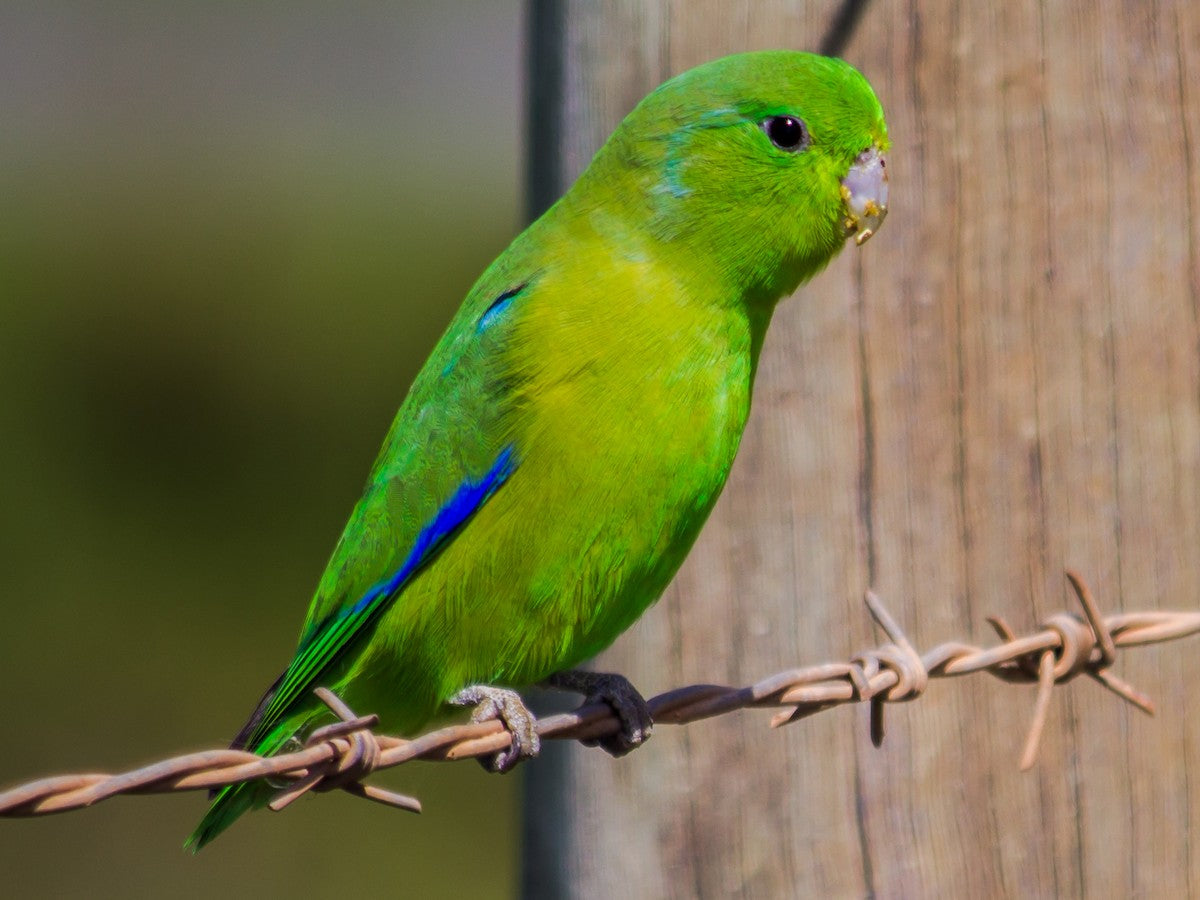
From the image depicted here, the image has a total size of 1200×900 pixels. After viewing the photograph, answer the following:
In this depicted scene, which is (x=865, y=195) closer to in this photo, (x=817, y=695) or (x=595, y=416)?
(x=595, y=416)

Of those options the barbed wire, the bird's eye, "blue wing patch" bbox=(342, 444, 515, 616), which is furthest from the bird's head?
the barbed wire

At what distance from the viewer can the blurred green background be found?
7281mm

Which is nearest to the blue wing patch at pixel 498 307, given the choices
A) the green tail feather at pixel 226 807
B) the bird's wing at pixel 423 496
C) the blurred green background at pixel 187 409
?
the bird's wing at pixel 423 496

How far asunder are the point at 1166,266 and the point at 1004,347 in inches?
14.7

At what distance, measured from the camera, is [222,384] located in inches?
313

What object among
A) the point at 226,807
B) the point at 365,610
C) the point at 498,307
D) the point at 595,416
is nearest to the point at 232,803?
the point at 226,807

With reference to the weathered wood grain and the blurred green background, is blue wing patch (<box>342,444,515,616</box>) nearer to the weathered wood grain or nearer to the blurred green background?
the weathered wood grain

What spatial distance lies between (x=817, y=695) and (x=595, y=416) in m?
0.79

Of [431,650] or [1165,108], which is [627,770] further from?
[1165,108]

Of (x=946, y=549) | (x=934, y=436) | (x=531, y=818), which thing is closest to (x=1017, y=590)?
(x=946, y=549)

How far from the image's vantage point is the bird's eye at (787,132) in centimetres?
313

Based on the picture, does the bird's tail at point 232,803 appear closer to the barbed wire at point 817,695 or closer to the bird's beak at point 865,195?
the barbed wire at point 817,695

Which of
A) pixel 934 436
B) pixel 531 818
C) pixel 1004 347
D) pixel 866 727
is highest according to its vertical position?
pixel 1004 347

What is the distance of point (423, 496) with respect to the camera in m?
3.14
